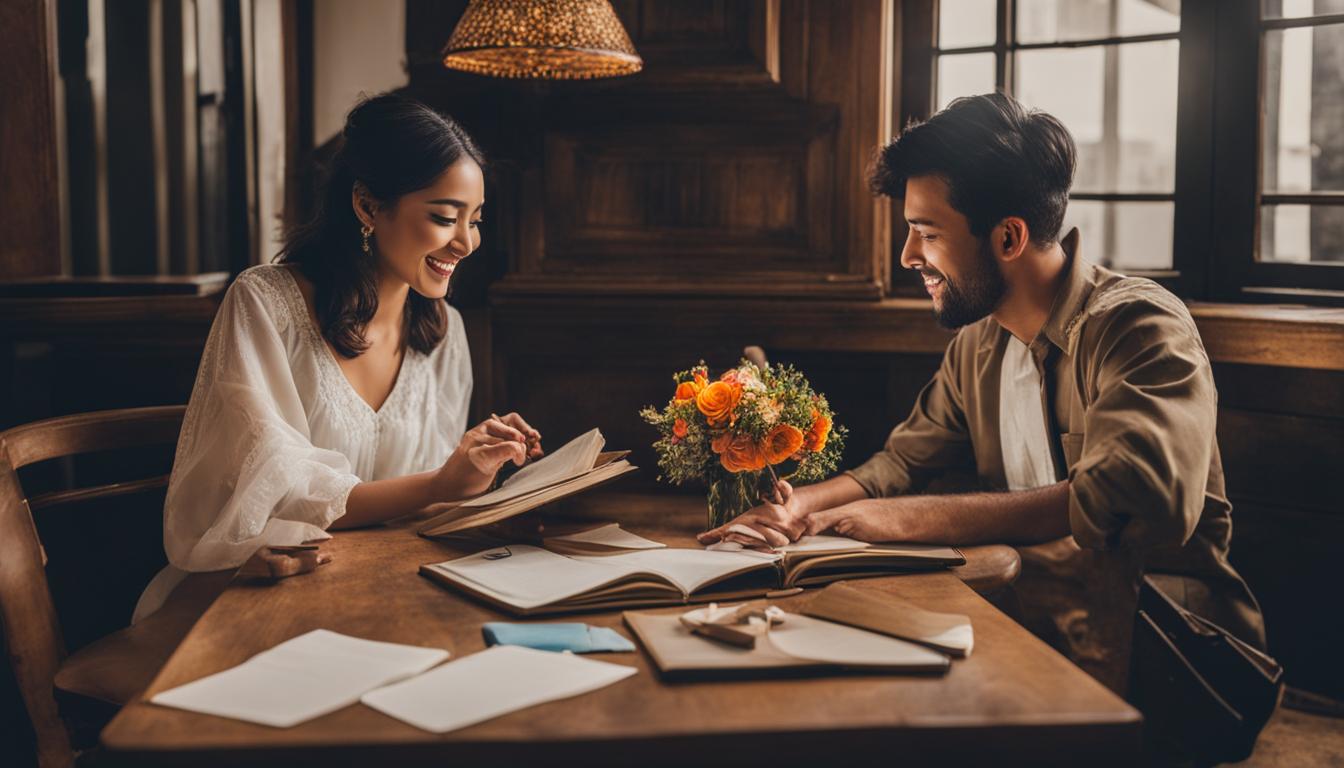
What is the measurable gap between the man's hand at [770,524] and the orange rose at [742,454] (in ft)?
0.29

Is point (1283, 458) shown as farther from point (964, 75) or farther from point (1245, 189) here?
point (964, 75)

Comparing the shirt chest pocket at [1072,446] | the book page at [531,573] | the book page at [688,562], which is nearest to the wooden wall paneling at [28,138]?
the book page at [531,573]

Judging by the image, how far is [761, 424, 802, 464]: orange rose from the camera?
2.00 metres

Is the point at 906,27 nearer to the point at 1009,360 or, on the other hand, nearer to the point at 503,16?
the point at 1009,360

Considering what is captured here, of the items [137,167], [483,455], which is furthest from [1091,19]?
[137,167]

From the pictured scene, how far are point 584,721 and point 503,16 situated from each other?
5.05 feet

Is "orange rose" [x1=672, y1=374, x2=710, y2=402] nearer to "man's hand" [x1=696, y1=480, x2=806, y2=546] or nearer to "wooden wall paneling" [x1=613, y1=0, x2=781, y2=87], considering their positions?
"man's hand" [x1=696, y1=480, x2=806, y2=546]

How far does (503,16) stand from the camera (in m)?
2.31

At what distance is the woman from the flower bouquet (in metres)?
0.34

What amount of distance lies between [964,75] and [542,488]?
6.35ft

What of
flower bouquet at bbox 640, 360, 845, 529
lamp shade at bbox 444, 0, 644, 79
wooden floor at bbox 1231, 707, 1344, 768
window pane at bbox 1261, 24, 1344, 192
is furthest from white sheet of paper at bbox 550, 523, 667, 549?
window pane at bbox 1261, 24, 1344, 192

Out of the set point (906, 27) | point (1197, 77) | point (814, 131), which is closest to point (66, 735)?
point (814, 131)

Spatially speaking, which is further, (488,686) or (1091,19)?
(1091,19)

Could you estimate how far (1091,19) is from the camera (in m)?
3.15
